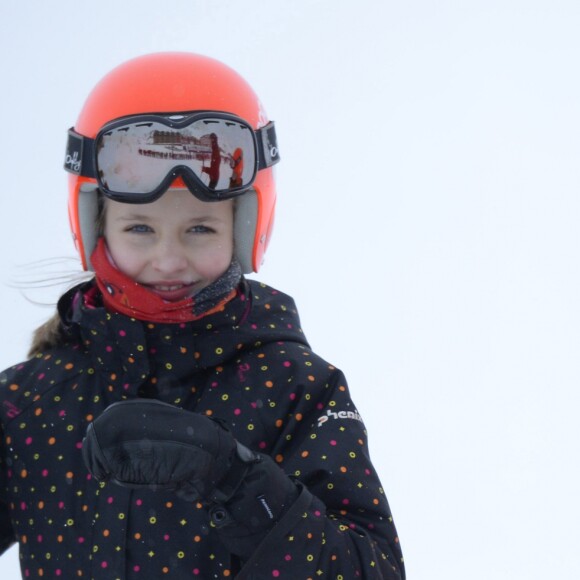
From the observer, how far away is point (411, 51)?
6922 millimetres

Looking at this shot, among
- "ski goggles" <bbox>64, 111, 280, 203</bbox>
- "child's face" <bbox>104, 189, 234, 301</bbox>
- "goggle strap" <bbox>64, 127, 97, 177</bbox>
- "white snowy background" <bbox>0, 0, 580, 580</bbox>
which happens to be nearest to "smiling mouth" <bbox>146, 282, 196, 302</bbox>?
"child's face" <bbox>104, 189, 234, 301</bbox>

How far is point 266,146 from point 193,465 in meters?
0.82

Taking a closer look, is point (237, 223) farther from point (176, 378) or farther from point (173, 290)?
point (176, 378)

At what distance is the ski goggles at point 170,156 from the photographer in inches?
75.4

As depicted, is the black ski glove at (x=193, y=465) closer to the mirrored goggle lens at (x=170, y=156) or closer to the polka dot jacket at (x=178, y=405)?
the polka dot jacket at (x=178, y=405)

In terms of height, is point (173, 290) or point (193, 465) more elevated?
point (173, 290)

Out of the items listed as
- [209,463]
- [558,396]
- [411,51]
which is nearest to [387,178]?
[411,51]

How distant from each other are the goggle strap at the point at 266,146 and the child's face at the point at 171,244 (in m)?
0.22

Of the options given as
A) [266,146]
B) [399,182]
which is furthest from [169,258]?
→ [399,182]

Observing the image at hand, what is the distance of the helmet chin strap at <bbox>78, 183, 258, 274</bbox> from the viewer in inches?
81.4

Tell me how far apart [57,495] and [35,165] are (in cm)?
419

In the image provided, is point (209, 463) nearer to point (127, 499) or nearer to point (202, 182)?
point (127, 499)

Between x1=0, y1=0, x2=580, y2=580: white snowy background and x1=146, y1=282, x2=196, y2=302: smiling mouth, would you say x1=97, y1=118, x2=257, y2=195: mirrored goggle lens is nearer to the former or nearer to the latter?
x1=146, y1=282, x2=196, y2=302: smiling mouth

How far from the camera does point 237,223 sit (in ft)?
6.88
